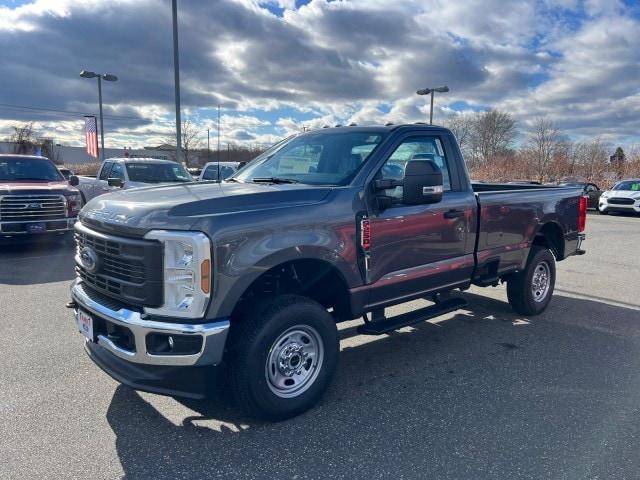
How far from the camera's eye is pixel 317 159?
14.3 ft

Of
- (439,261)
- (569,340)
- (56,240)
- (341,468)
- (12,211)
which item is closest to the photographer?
(341,468)

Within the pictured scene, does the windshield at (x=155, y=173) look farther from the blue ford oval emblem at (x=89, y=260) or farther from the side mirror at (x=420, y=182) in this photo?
the side mirror at (x=420, y=182)

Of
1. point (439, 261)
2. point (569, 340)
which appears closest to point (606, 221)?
point (569, 340)

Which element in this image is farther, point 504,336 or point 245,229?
point 504,336

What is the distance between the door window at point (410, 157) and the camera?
13.2 ft

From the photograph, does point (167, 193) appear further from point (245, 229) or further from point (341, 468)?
point (341, 468)

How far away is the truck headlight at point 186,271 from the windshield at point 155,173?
9.56 meters

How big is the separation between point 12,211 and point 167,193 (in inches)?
283

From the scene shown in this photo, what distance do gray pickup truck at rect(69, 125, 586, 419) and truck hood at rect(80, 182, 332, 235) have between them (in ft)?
0.03

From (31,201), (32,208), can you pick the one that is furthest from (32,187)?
(32,208)

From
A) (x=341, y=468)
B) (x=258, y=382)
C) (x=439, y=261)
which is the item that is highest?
(x=439, y=261)

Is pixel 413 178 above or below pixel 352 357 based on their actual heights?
above

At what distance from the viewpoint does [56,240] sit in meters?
11.4

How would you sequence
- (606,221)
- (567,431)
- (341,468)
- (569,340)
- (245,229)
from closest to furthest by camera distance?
(341,468), (245,229), (567,431), (569,340), (606,221)
